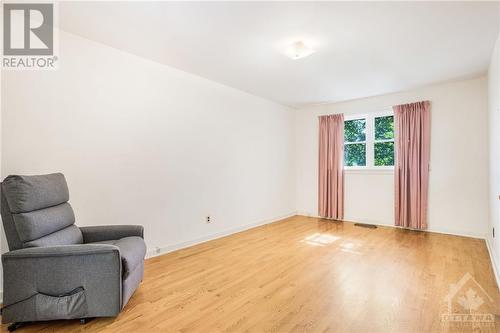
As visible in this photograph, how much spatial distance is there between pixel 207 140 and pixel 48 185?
2219mm

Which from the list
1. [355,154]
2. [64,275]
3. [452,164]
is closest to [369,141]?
[355,154]

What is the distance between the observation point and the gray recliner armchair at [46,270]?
1792 mm

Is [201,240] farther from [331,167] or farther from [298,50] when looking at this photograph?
[331,167]

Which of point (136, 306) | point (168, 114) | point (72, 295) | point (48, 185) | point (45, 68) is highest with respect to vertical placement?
point (45, 68)

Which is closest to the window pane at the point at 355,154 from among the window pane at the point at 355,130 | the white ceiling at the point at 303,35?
the window pane at the point at 355,130

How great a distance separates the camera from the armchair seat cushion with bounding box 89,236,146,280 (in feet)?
6.53

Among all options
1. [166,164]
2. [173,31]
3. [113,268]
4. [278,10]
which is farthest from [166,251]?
[278,10]

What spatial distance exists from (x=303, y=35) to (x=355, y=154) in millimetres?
3299

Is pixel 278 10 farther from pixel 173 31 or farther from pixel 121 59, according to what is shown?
pixel 121 59

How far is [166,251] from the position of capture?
338 centimetres
